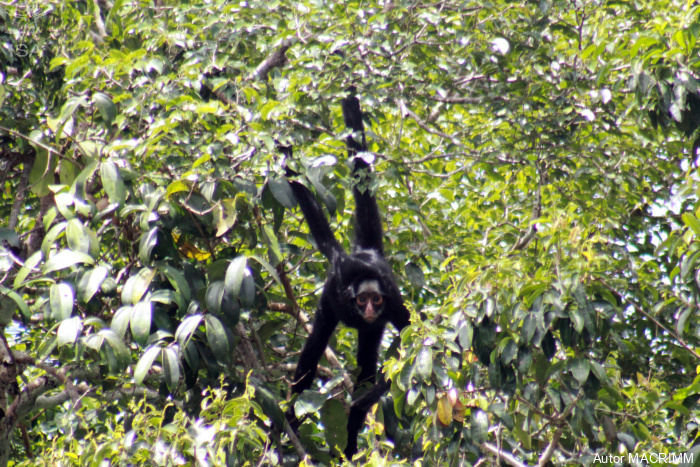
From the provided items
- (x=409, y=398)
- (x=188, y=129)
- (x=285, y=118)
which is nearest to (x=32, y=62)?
(x=188, y=129)

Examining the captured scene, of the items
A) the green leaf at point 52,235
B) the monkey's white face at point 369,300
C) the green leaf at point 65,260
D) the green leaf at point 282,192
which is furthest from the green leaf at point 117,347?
the monkey's white face at point 369,300

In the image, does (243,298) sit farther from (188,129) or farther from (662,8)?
(662,8)

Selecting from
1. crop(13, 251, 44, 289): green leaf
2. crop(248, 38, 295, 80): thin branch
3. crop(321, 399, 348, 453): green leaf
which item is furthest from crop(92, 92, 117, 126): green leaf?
crop(321, 399, 348, 453): green leaf

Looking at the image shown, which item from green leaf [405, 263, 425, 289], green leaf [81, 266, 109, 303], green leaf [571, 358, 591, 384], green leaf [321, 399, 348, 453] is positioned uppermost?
green leaf [81, 266, 109, 303]

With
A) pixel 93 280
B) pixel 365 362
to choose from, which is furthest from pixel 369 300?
pixel 93 280

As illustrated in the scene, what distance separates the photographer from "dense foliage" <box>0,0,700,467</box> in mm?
3420

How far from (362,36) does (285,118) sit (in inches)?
42.0

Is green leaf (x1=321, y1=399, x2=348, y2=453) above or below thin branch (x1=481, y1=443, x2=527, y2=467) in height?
below

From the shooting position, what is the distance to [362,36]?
16.7 ft

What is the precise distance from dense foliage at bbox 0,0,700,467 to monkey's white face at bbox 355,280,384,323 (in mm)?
459

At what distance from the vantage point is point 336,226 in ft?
20.4

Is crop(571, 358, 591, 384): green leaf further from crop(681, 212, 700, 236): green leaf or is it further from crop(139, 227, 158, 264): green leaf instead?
crop(139, 227, 158, 264): green leaf

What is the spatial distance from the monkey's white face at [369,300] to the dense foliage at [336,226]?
1.51 ft

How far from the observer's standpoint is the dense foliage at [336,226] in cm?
342
